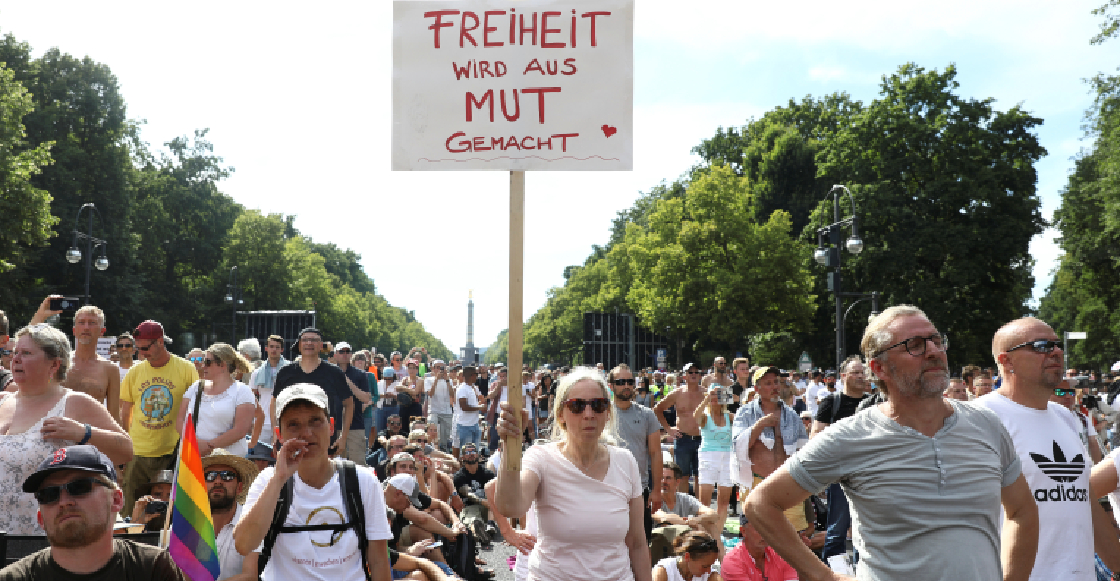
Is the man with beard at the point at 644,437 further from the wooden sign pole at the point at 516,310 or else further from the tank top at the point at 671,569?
the wooden sign pole at the point at 516,310

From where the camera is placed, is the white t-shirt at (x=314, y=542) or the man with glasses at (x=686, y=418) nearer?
the white t-shirt at (x=314, y=542)

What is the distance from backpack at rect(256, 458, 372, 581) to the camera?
344 cm

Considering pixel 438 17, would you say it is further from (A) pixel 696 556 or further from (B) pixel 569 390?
(A) pixel 696 556

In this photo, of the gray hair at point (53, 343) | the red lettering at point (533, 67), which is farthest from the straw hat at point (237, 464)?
the red lettering at point (533, 67)

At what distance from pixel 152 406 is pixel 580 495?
4.93 meters

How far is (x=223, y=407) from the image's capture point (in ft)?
24.5

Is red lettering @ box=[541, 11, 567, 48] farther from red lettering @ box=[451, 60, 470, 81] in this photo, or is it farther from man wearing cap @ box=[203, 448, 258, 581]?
man wearing cap @ box=[203, 448, 258, 581]

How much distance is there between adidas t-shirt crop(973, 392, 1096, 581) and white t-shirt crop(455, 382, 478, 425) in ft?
37.3

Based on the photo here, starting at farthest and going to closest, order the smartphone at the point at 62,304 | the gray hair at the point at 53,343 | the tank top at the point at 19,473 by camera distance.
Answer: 1. the smartphone at the point at 62,304
2. the gray hair at the point at 53,343
3. the tank top at the point at 19,473

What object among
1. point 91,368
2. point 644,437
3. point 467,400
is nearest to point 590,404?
point 644,437

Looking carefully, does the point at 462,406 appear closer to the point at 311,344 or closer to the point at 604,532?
the point at 311,344

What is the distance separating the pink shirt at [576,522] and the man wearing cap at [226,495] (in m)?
1.80

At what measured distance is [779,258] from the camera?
40.7m

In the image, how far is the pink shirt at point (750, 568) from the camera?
570 centimetres
